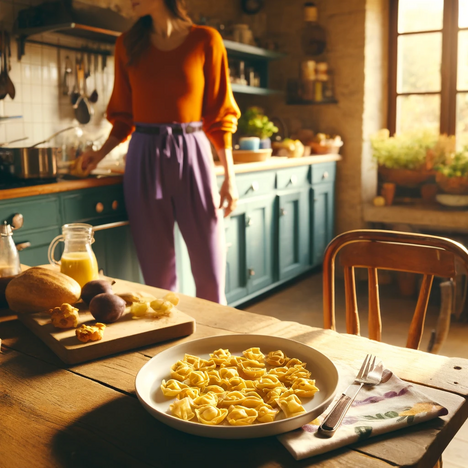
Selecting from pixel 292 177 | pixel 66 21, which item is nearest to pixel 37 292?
pixel 66 21

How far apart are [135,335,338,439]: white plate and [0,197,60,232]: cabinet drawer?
4.71ft

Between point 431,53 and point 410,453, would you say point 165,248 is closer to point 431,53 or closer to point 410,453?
point 410,453

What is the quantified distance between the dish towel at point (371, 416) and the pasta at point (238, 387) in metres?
0.04

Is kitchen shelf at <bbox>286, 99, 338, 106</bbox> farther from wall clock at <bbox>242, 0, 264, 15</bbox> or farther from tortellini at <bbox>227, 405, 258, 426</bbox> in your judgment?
tortellini at <bbox>227, 405, 258, 426</bbox>

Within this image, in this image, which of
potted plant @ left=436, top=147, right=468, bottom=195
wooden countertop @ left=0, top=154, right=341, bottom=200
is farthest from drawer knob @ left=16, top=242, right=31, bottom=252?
potted plant @ left=436, top=147, right=468, bottom=195

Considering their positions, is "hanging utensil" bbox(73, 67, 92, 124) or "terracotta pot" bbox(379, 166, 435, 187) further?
"terracotta pot" bbox(379, 166, 435, 187)

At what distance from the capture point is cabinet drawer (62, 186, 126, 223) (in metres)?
2.27

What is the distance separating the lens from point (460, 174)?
3668 mm

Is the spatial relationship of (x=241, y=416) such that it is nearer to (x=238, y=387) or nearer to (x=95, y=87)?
(x=238, y=387)

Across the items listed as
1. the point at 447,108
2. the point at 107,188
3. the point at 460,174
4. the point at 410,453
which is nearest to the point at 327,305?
the point at 410,453

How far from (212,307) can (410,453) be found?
58 centimetres

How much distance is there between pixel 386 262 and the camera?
133 centimetres

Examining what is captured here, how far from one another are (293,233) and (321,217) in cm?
42

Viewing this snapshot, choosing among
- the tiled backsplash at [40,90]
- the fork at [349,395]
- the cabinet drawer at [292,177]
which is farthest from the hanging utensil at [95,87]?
the fork at [349,395]
